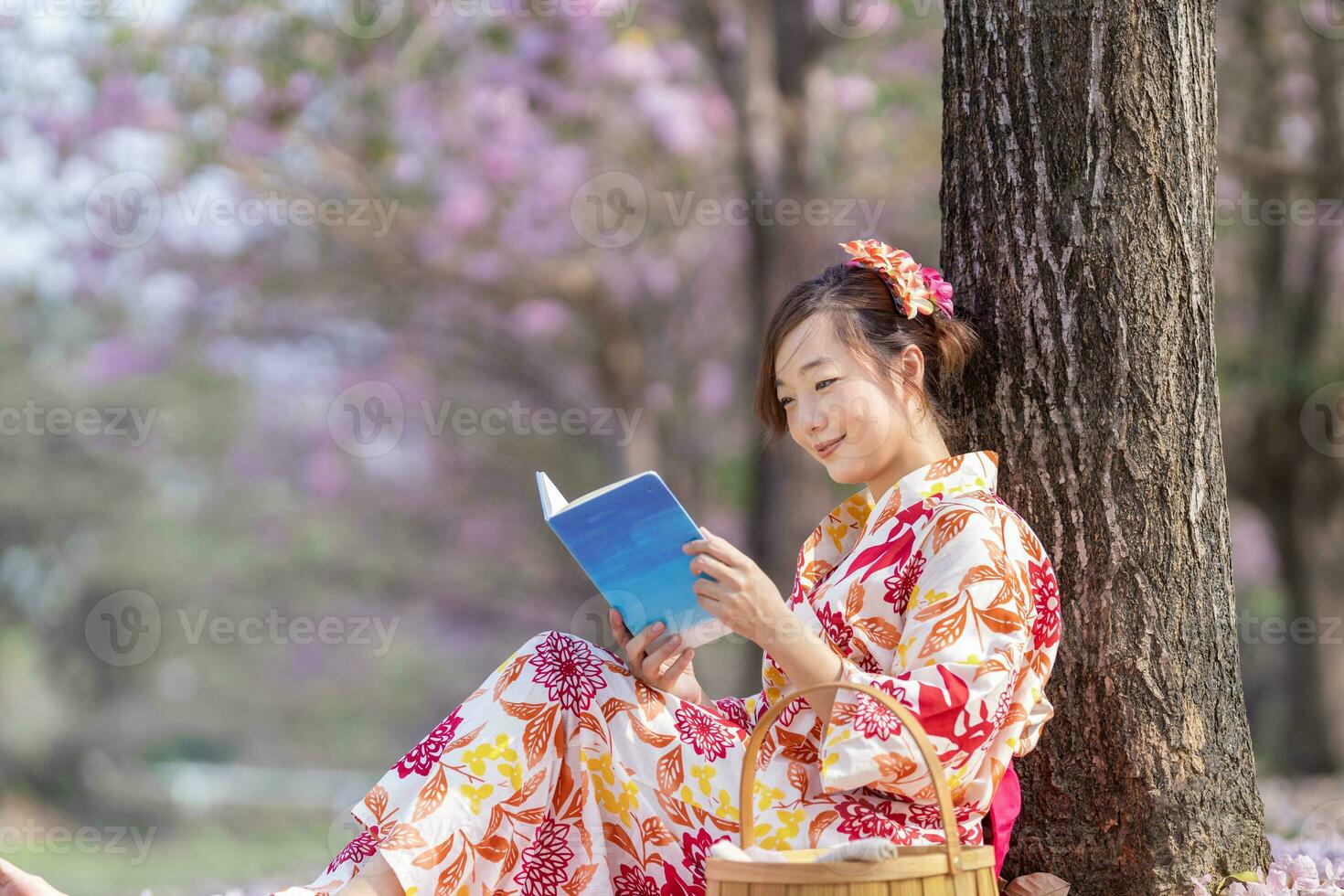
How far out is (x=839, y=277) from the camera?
219 centimetres

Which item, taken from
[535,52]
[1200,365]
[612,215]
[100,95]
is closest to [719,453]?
[612,215]

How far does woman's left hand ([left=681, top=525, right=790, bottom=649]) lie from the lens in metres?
1.76

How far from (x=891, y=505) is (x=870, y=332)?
0.90 feet

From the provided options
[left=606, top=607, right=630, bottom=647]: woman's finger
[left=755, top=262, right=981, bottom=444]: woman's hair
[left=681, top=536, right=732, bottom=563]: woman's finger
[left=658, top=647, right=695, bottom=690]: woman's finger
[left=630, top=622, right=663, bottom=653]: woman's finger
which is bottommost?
[left=658, top=647, right=695, bottom=690]: woman's finger

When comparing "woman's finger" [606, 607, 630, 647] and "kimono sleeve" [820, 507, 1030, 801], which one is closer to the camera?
"kimono sleeve" [820, 507, 1030, 801]

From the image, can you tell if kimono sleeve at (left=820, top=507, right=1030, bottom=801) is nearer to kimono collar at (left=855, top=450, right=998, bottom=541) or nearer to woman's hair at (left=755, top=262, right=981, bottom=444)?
kimono collar at (left=855, top=450, right=998, bottom=541)

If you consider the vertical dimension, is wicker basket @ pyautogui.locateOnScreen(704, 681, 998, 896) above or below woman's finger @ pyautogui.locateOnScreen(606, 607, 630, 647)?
below

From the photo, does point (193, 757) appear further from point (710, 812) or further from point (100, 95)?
point (710, 812)

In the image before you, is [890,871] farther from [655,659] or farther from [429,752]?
[429,752]

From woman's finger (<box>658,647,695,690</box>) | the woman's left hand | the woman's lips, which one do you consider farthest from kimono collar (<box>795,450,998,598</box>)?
the woman's left hand

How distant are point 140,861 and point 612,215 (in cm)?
525

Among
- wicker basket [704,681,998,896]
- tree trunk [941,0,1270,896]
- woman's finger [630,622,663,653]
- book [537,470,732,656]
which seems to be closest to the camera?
wicker basket [704,681,998,896]

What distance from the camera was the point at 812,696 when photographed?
1815mm

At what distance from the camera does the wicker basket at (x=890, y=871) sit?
155 cm
